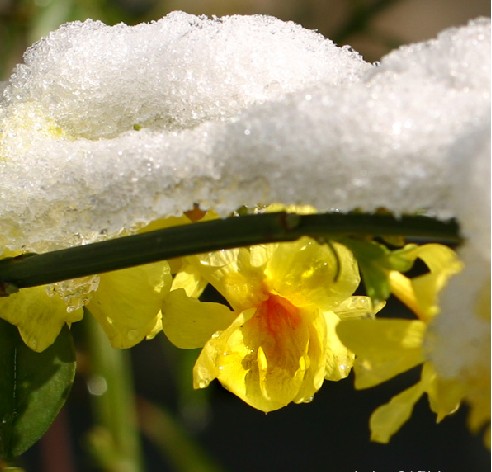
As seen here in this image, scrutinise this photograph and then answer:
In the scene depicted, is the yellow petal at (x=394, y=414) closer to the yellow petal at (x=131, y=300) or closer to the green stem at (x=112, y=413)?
the yellow petal at (x=131, y=300)

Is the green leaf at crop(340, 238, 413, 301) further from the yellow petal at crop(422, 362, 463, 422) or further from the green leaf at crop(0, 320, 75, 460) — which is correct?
the green leaf at crop(0, 320, 75, 460)

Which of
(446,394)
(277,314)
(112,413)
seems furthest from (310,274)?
(112,413)

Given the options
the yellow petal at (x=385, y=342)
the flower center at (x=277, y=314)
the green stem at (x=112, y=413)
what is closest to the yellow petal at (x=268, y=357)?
the flower center at (x=277, y=314)

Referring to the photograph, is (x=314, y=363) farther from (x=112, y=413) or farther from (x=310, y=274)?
(x=112, y=413)

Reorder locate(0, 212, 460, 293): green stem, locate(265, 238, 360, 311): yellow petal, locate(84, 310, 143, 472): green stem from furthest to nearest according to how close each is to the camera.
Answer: locate(84, 310, 143, 472): green stem, locate(265, 238, 360, 311): yellow petal, locate(0, 212, 460, 293): green stem

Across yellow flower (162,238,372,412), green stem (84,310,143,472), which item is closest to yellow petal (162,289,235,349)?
yellow flower (162,238,372,412)
